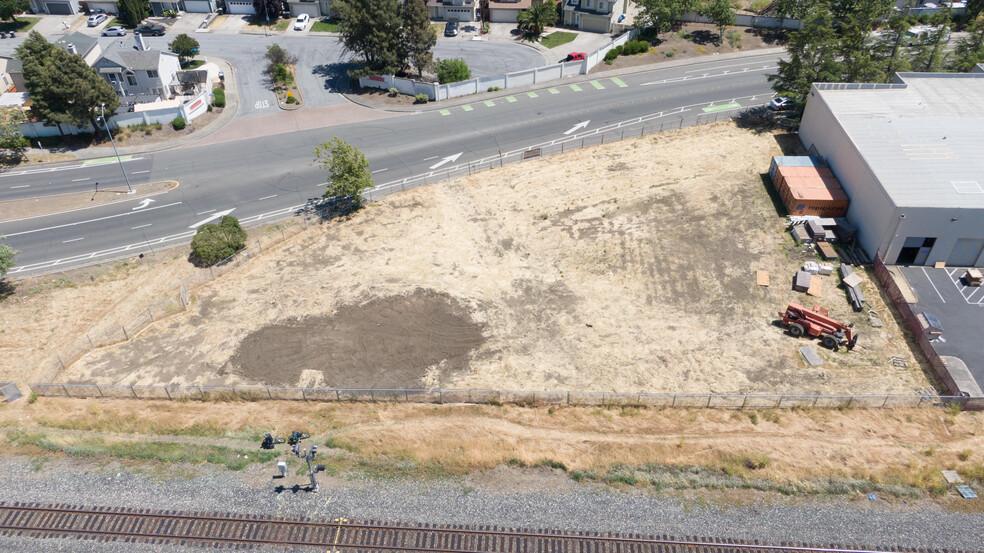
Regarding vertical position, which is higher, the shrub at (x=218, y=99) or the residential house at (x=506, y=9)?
the residential house at (x=506, y=9)

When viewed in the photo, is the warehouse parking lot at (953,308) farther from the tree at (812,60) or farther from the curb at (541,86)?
the curb at (541,86)

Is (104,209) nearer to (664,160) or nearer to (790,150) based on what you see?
(664,160)

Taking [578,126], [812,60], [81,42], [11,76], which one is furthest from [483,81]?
[11,76]

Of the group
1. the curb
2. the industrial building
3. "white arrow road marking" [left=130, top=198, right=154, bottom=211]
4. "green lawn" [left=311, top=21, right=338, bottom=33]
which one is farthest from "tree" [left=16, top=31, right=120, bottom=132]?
the industrial building

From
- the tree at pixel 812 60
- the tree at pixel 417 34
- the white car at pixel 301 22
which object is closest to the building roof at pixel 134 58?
the white car at pixel 301 22

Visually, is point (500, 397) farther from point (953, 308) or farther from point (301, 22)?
point (301, 22)

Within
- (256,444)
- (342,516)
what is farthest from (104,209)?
(342,516)
